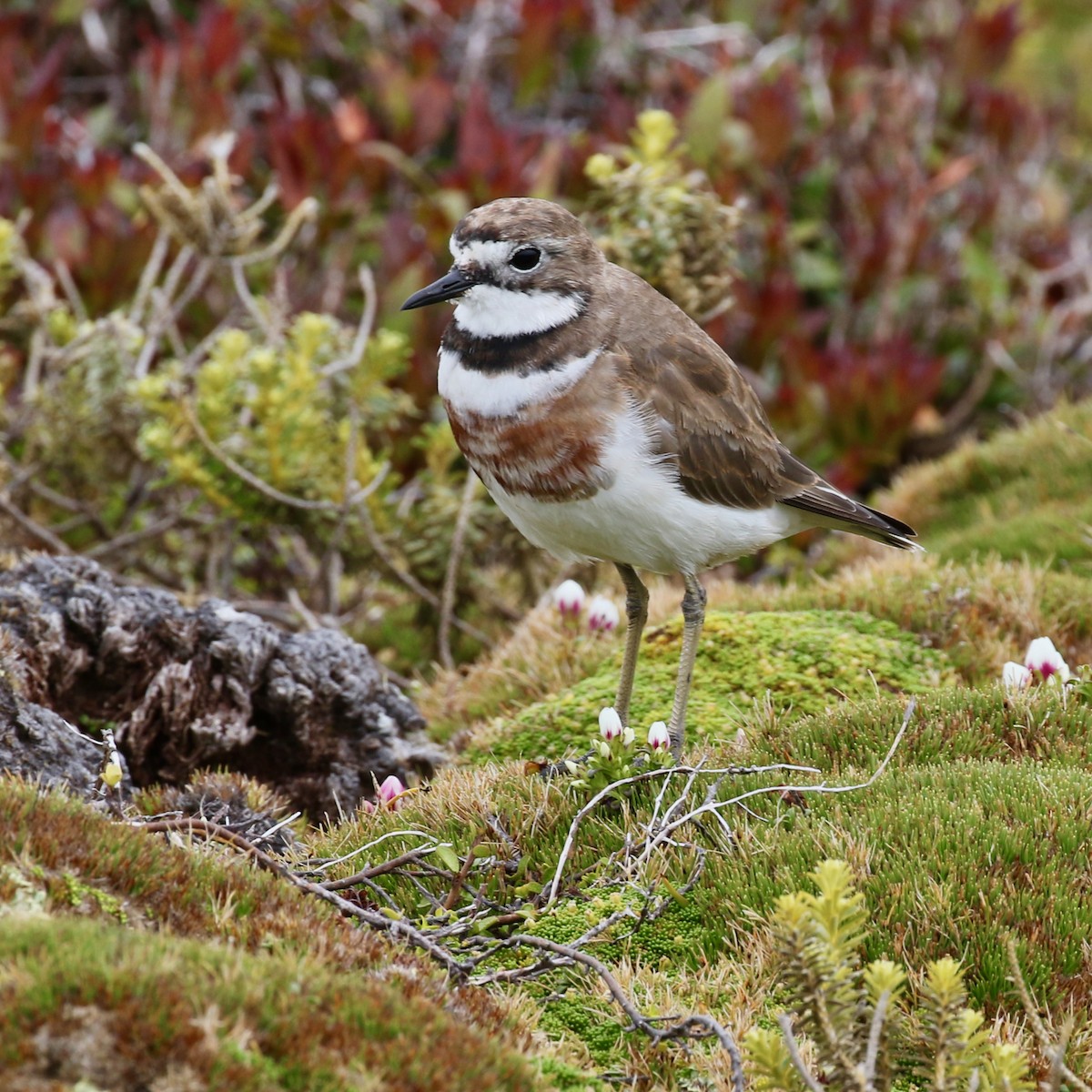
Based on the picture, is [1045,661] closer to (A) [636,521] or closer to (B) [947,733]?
(B) [947,733]

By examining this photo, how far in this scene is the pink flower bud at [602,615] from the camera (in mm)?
7242

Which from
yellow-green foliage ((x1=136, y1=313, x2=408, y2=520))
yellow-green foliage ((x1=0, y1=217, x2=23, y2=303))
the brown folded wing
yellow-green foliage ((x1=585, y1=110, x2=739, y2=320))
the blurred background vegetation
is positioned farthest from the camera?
the blurred background vegetation

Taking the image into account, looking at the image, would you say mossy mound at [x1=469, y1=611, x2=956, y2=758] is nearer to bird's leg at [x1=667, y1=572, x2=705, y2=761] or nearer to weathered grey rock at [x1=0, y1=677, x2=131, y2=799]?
bird's leg at [x1=667, y1=572, x2=705, y2=761]

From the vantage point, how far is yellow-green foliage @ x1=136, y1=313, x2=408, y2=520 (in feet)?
24.9

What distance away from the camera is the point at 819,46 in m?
13.4

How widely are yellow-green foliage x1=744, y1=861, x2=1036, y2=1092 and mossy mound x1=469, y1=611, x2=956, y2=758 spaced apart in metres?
2.34

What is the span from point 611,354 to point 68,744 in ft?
8.15

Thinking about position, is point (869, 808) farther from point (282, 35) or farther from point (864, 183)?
point (282, 35)

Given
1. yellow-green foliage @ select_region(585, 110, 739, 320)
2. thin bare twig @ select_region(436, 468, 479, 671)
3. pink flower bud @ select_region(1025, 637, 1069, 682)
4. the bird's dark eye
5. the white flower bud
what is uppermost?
the bird's dark eye

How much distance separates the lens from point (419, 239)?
10758mm

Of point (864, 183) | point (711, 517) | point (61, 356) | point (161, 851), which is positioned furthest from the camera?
point (864, 183)

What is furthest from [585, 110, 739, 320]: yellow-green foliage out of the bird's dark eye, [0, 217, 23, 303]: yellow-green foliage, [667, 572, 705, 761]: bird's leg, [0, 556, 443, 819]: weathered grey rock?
[0, 217, 23, 303]: yellow-green foliage

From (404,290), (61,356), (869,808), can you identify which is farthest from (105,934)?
(404,290)

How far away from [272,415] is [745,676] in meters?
2.86
